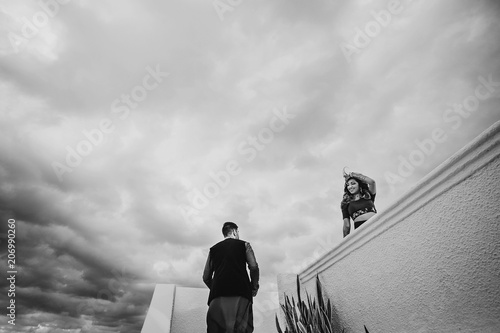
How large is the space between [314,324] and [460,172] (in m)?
1.72

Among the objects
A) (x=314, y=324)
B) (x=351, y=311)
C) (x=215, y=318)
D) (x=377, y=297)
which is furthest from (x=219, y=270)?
(x=377, y=297)

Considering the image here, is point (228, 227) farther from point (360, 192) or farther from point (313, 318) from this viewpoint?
point (360, 192)

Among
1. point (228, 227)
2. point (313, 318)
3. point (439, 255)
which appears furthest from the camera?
point (228, 227)

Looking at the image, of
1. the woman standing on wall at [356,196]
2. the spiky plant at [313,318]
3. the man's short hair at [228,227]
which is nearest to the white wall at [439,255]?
the spiky plant at [313,318]

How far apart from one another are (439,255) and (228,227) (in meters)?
2.12

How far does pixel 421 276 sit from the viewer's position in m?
1.66

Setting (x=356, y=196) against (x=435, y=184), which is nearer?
(x=435, y=184)

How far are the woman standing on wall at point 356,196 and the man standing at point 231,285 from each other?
1.24m

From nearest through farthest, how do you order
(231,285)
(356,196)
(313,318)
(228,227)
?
(313,318) → (231,285) → (228,227) → (356,196)

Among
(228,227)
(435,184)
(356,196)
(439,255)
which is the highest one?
(356,196)

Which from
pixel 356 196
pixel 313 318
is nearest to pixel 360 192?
pixel 356 196

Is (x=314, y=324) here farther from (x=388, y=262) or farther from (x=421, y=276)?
(x=421, y=276)

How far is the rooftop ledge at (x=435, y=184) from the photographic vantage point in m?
1.25

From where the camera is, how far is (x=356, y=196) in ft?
10.8
